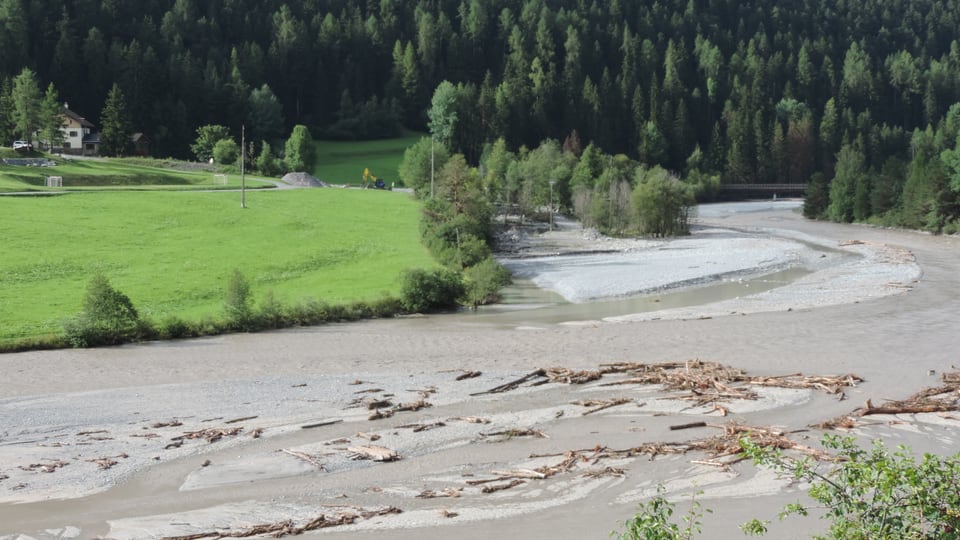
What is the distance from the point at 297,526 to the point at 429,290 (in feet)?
99.8

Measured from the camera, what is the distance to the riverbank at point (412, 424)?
1880 centimetres

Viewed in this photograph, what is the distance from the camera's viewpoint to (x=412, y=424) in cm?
2519

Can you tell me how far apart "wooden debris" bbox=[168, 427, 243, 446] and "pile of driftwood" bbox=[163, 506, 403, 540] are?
645 cm

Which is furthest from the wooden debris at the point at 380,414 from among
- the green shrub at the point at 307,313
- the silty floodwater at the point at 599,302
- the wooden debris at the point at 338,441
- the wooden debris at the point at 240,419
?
the green shrub at the point at 307,313

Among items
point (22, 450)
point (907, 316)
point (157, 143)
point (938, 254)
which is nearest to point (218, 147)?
point (157, 143)

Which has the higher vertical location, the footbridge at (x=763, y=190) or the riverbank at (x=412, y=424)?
the footbridge at (x=763, y=190)

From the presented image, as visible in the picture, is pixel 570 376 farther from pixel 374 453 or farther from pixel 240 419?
pixel 240 419

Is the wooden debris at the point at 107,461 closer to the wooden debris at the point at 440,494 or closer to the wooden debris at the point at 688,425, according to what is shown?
the wooden debris at the point at 440,494

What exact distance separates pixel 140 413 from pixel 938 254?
6939cm

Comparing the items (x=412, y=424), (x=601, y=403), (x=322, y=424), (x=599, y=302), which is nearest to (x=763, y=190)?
(x=599, y=302)

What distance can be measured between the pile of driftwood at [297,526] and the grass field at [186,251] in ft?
79.3

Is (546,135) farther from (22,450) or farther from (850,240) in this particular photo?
(22,450)

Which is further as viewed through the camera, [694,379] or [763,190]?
[763,190]

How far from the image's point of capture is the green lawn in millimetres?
135000
